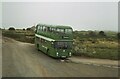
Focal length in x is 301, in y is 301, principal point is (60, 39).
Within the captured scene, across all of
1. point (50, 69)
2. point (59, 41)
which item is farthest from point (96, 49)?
point (50, 69)

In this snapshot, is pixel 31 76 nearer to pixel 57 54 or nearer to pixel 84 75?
pixel 84 75

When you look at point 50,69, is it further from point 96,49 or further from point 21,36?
point 21,36

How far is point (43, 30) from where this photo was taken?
4275 cm

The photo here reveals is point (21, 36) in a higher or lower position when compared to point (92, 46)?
higher

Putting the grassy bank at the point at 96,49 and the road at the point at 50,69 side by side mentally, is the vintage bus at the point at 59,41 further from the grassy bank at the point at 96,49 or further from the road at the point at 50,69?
the grassy bank at the point at 96,49

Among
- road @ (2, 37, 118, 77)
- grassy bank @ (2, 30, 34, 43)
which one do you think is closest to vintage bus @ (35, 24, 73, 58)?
road @ (2, 37, 118, 77)

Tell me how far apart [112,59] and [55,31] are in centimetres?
829

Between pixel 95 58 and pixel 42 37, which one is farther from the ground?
pixel 42 37

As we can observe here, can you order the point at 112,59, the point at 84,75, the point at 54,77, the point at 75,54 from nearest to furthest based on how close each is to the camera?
the point at 54,77, the point at 84,75, the point at 112,59, the point at 75,54

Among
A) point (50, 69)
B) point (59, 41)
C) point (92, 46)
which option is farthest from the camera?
point (92, 46)

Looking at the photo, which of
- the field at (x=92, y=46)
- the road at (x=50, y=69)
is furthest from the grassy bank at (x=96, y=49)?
the road at (x=50, y=69)

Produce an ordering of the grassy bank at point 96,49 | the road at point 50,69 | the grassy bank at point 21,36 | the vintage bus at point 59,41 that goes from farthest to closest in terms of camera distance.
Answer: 1. the grassy bank at point 21,36
2. the grassy bank at point 96,49
3. the vintage bus at point 59,41
4. the road at point 50,69

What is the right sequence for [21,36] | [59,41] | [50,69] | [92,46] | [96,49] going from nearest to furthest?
1. [50,69]
2. [59,41]
3. [96,49]
4. [92,46]
5. [21,36]

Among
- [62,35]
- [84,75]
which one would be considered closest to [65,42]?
[62,35]
